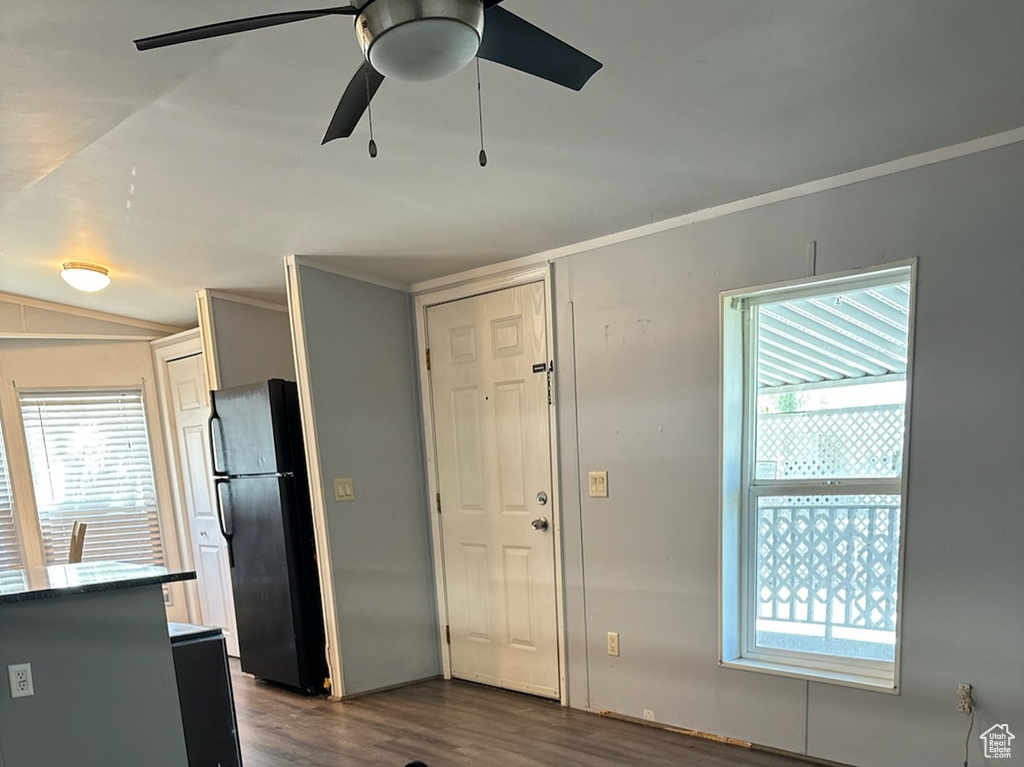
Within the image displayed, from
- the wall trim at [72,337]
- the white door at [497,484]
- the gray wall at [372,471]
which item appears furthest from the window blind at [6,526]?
the white door at [497,484]

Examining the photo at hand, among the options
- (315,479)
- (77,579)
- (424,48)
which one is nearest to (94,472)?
(315,479)

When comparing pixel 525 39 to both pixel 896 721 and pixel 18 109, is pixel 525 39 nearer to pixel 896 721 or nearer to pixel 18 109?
pixel 18 109

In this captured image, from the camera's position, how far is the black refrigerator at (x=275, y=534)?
3.16 metres

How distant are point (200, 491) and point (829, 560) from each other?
12.4 feet

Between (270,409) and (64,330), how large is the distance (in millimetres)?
1977

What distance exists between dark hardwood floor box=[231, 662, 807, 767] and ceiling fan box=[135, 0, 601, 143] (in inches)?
98.2

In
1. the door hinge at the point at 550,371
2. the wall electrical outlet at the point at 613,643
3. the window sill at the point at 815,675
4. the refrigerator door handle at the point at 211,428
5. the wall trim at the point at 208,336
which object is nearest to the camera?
the window sill at the point at 815,675

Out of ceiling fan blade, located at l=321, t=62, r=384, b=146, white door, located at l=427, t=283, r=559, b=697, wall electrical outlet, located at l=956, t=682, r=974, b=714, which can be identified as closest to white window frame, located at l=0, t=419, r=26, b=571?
white door, located at l=427, t=283, r=559, b=697

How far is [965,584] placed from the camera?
78.7 inches

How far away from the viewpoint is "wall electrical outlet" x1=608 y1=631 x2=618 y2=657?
277 centimetres

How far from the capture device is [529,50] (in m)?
1.17

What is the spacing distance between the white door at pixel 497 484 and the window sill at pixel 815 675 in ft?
2.95

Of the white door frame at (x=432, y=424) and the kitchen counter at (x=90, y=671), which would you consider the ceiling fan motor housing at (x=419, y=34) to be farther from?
the white door frame at (x=432, y=424)

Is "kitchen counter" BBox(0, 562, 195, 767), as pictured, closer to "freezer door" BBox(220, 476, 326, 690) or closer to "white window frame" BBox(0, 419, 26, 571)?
"freezer door" BBox(220, 476, 326, 690)
